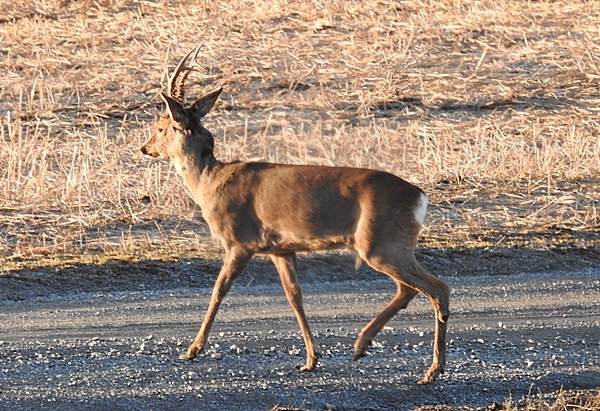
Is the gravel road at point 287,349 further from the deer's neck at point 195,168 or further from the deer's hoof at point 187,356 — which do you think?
the deer's neck at point 195,168

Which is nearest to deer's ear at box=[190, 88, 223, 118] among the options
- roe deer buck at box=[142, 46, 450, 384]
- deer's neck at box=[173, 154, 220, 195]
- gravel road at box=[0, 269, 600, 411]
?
roe deer buck at box=[142, 46, 450, 384]

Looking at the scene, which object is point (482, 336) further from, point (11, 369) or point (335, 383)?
point (11, 369)

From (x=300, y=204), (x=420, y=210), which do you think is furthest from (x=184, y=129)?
(x=420, y=210)

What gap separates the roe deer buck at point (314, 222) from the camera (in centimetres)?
889

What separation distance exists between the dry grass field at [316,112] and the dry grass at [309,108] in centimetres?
4

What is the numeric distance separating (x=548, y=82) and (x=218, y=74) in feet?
16.4

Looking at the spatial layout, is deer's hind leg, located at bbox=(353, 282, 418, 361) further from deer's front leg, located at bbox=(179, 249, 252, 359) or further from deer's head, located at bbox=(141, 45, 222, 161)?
deer's head, located at bbox=(141, 45, 222, 161)

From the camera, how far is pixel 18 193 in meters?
14.8

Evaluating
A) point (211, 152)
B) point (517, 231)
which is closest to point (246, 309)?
point (211, 152)

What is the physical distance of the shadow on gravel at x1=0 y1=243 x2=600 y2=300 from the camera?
1148cm

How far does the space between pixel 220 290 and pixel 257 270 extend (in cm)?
277

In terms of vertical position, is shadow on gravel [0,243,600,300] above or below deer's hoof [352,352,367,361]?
below

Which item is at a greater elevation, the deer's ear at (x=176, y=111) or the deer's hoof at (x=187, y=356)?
the deer's ear at (x=176, y=111)

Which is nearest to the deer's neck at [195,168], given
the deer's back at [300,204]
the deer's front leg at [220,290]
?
the deer's back at [300,204]
